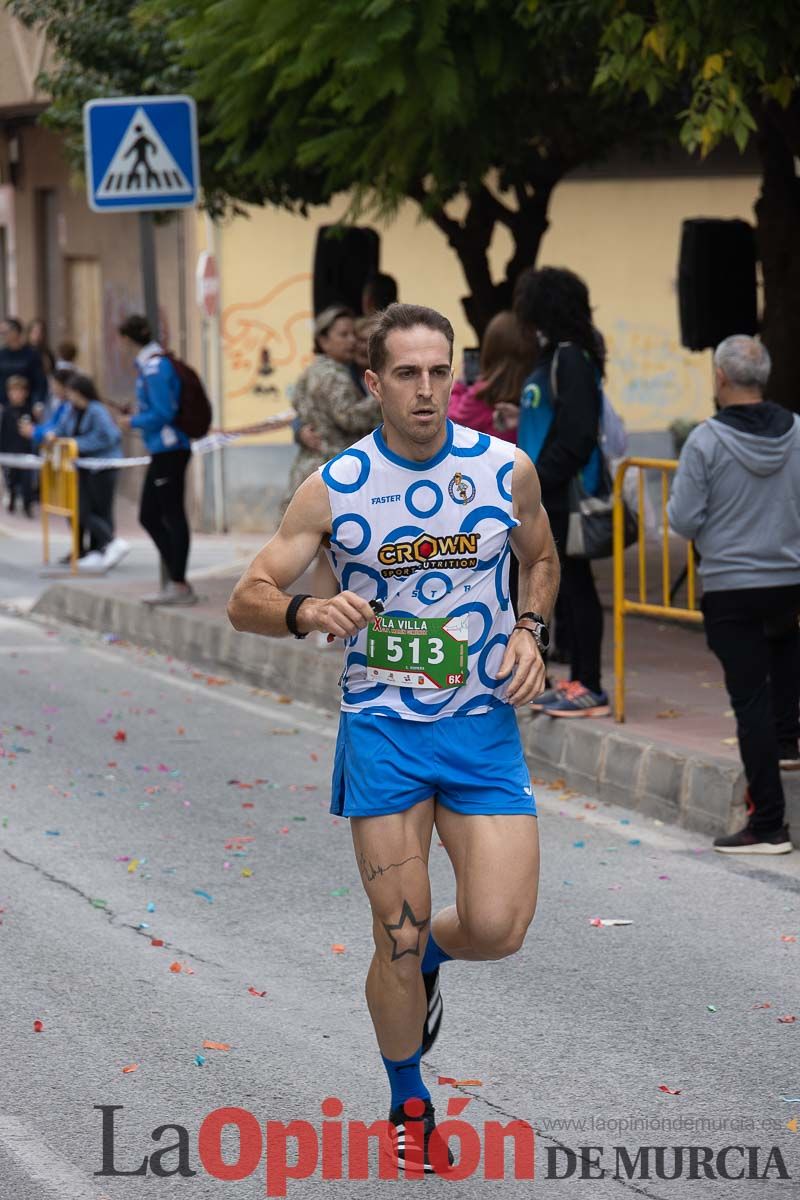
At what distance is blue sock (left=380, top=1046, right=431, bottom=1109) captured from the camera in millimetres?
4938

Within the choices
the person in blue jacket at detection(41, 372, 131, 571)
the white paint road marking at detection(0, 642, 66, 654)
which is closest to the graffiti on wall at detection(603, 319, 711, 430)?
the person in blue jacket at detection(41, 372, 131, 571)

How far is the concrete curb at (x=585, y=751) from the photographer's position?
839 centimetres

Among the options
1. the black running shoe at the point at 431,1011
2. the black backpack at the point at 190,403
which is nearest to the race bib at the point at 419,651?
the black running shoe at the point at 431,1011

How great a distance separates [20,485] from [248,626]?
18.3 m

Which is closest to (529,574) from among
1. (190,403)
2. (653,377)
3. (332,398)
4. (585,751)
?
(585,751)

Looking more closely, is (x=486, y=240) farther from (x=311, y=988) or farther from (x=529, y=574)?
(x=529, y=574)

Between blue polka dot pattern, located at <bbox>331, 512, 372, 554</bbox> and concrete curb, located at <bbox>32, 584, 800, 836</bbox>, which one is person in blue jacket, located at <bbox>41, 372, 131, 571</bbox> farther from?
blue polka dot pattern, located at <bbox>331, 512, 372, 554</bbox>

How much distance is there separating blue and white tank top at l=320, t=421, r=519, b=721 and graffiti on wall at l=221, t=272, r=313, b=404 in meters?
17.1

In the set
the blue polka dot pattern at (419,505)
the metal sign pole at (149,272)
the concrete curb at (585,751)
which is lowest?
the concrete curb at (585,751)

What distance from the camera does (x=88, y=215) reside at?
87.6 ft

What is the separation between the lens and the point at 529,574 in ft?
17.2

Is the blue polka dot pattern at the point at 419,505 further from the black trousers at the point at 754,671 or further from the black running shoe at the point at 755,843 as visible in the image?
the black running shoe at the point at 755,843

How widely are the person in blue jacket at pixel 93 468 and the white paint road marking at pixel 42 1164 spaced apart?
474 inches

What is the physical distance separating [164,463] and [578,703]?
4.87 m
